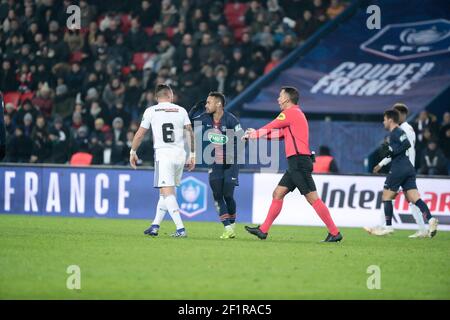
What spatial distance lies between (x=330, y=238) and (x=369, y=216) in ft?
17.1

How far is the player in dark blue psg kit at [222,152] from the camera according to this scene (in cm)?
1603

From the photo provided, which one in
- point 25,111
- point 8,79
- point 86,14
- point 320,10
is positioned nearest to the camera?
point 25,111

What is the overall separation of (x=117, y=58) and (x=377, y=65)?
7.04 metres

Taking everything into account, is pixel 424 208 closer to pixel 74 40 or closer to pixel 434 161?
pixel 434 161

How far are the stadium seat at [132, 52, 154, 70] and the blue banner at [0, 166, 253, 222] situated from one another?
7.17 meters

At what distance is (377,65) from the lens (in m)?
25.6

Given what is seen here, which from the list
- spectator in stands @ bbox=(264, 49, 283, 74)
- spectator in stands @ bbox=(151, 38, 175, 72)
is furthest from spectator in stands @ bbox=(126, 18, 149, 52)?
spectator in stands @ bbox=(264, 49, 283, 74)

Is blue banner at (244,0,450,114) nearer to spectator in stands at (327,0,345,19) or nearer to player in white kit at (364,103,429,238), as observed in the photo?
spectator in stands at (327,0,345,19)

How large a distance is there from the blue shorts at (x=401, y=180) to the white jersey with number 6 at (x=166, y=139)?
3.88 m

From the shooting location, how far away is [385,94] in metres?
24.6

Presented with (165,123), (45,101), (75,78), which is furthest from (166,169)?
(75,78)

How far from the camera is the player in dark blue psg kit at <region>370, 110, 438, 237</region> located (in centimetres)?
1730
